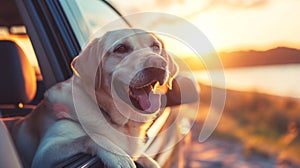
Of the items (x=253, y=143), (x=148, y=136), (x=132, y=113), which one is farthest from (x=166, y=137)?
(x=253, y=143)

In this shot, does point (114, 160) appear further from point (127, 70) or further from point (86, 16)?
point (86, 16)

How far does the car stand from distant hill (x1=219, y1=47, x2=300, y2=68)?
0.62 metres

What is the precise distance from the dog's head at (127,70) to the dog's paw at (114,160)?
0.75 feet

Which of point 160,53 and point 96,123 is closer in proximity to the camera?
point 160,53

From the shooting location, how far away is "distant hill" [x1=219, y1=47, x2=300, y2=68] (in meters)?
1.51

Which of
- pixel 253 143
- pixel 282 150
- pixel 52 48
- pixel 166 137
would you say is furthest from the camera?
pixel 52 48

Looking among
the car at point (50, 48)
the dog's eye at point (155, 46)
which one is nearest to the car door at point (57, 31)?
the car at point (50, 48)

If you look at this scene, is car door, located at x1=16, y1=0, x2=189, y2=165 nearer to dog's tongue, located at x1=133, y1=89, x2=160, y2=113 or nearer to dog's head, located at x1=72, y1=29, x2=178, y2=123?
dog's head, located at x1=72, y1=29, x2=178, y2=123

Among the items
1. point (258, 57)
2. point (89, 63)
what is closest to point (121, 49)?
point (89, 63)

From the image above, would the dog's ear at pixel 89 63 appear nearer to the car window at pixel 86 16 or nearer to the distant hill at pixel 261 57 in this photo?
the car window at pixel 86 16

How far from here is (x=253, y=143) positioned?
1.60 metres

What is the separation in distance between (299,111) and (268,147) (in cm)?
16

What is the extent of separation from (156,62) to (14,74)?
1.39 meters

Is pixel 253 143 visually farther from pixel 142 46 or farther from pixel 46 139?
pixel 46 139
